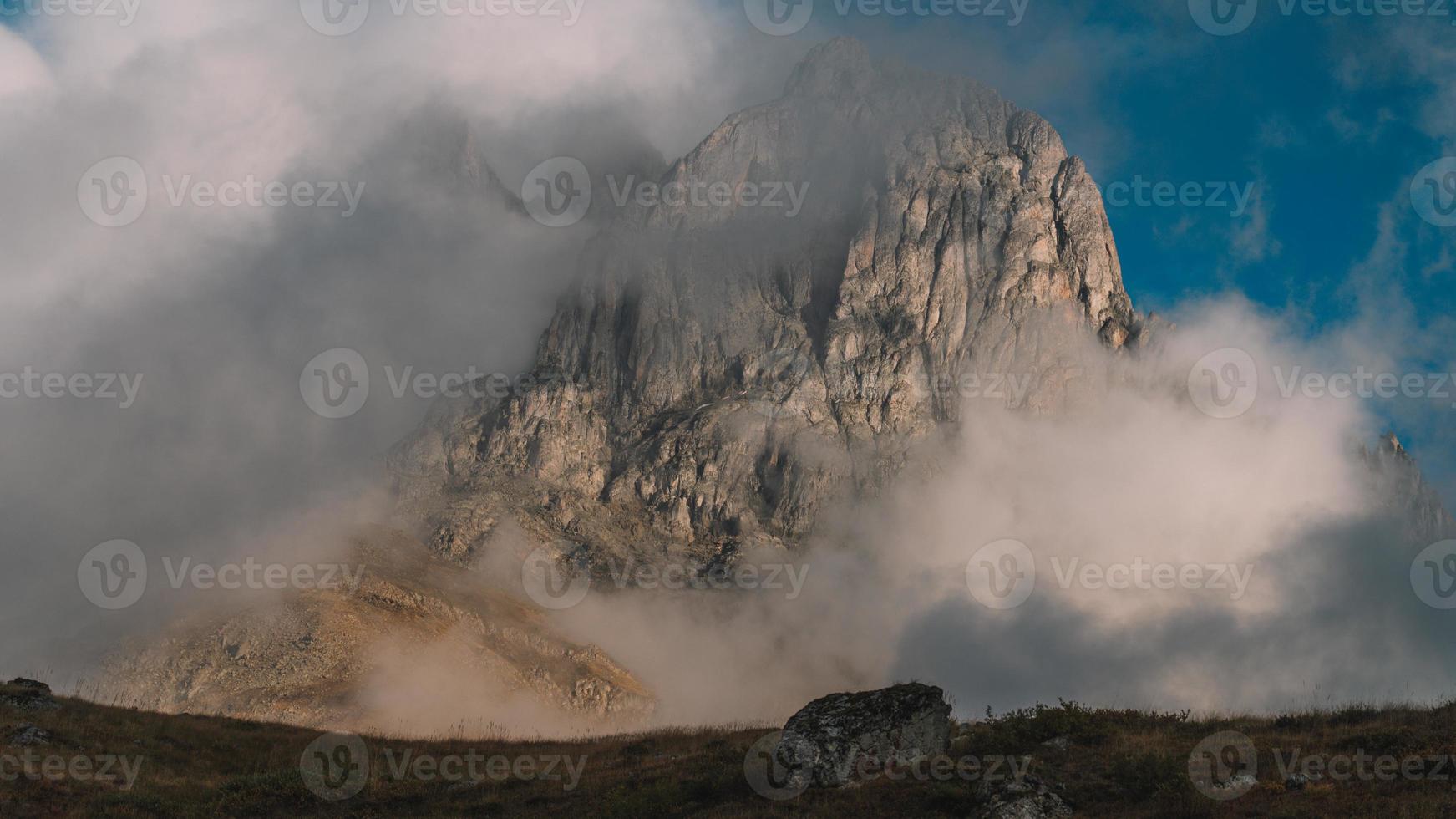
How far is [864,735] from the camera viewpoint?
2775 centimetres

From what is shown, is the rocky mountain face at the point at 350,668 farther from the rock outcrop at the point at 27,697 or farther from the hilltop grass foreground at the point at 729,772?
the hilltop grass foreground at the point at 729,772

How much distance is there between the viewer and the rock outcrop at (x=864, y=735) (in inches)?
1064

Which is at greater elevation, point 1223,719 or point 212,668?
point 212,668

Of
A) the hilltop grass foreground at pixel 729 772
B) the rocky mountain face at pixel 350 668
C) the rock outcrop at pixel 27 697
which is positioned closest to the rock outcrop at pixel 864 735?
the hilltop grass foreground at pixel 729 772

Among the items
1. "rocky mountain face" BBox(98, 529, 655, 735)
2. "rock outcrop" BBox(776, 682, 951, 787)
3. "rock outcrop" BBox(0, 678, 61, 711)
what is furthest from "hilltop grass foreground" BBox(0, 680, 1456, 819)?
"rocky mountain face" BBox(98, 529, 655, 735)

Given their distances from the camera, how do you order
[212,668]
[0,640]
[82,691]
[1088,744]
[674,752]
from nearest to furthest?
[1088,744] < [674,752] < [82,691] < [212,668] < [0,640]

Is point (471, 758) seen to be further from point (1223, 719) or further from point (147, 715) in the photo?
point (1223, 719)

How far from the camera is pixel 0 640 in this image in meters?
182

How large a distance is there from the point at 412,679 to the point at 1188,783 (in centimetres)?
14342

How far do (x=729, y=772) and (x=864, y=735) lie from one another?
4.17 meters

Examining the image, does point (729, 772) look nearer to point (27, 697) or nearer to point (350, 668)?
point (27, 697)

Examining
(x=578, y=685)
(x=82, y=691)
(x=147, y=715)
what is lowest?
(x=147, y=715)

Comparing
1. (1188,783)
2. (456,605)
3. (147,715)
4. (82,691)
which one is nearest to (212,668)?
(82,691)

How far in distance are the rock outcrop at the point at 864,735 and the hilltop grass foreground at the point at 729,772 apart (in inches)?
23.2
